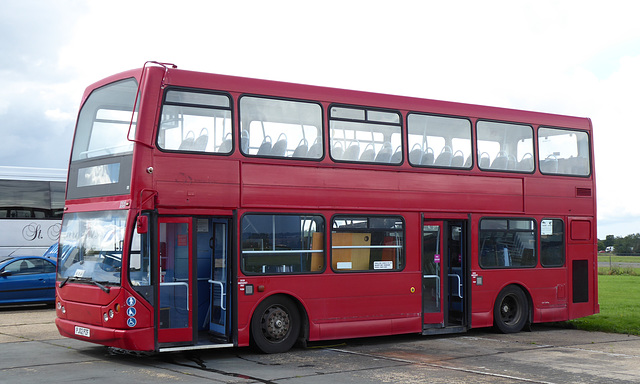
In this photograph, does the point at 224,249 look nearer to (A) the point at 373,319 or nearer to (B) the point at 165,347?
(B) the point at 165,347

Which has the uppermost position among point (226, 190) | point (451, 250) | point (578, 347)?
point (226, 190)

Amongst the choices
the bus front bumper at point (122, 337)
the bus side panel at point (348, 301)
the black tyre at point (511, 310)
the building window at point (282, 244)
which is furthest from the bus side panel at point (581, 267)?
the bus front bumper at point (122, 337)

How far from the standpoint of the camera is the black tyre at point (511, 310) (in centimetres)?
1536

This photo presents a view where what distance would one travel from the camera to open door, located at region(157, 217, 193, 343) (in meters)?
11.2

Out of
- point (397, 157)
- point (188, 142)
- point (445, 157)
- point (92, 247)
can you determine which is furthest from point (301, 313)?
point (445, 157)

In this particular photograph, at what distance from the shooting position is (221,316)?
11945 mm

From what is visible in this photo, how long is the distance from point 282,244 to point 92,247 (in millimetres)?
2892

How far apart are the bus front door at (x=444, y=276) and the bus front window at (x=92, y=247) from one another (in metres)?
5.73

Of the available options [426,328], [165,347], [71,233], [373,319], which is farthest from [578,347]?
[71,233]

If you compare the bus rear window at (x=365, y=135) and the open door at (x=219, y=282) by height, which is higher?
the bus rear window at (x=365, y=135)

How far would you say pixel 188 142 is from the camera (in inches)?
451

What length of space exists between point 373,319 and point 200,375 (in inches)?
162

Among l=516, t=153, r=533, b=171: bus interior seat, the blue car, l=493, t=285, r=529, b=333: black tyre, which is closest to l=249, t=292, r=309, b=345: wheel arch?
l=493, t=285, r=529, b=333: black tyre

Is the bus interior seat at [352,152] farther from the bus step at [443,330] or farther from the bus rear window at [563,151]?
the bus rear window at [563,151]
